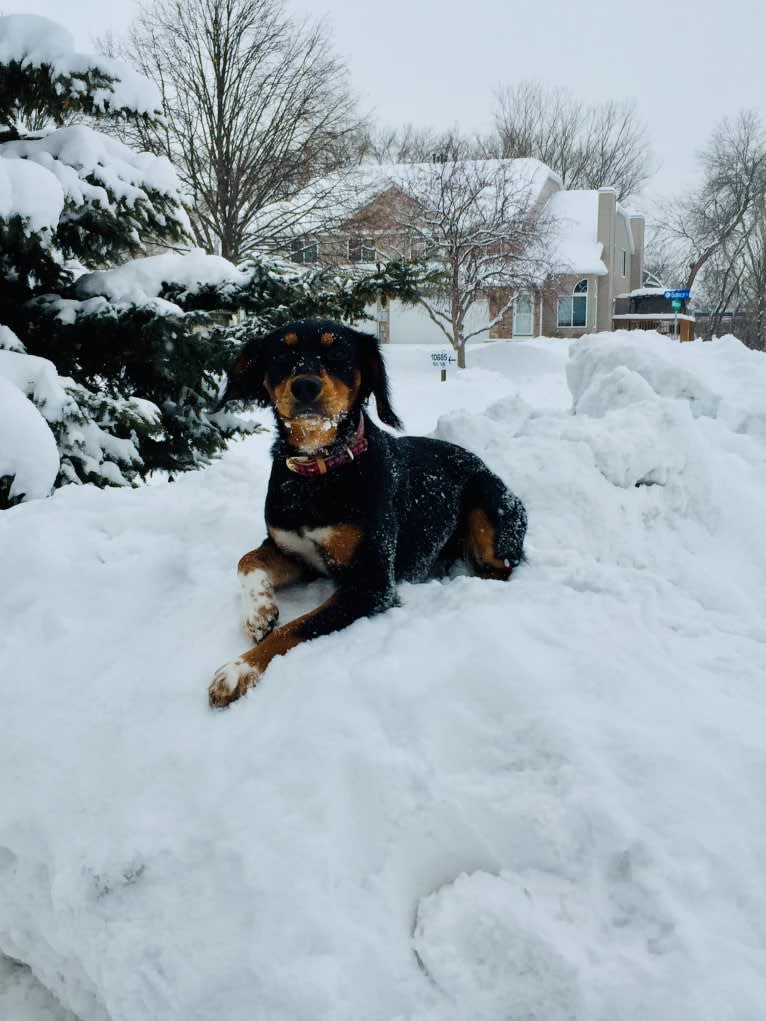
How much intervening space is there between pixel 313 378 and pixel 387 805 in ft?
4.70

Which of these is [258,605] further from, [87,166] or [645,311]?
[645,311]

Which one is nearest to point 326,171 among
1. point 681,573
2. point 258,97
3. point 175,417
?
point 258,97

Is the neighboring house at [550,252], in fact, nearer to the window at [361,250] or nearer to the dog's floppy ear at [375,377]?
the window at [361,250]

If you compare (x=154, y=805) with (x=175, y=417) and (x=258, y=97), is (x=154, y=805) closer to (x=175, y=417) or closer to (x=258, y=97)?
(x=175, y=417)

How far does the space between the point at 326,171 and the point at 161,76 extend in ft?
15.7

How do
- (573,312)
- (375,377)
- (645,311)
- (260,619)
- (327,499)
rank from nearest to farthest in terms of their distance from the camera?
(260,619) → (327,499) → (375,377) → (573,312) → (645,311)

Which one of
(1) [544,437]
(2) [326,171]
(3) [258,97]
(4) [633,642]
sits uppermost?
(3) [258,97]

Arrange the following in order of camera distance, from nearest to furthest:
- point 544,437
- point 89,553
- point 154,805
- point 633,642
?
1. point 154,805
2. point 633,642
3. point 89,553
4. point 544,437

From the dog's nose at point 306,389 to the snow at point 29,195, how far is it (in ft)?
10.4

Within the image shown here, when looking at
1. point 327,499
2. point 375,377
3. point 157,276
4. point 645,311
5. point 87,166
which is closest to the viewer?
point 327,499

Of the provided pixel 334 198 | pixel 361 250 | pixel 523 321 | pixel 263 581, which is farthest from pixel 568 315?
pixel 263 581

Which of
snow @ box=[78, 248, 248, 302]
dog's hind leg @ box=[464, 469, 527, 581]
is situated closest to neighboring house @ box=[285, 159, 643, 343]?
snow @ box=[78, 248, 248, 302]

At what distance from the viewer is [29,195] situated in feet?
15.4

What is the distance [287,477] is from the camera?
2.82 m
